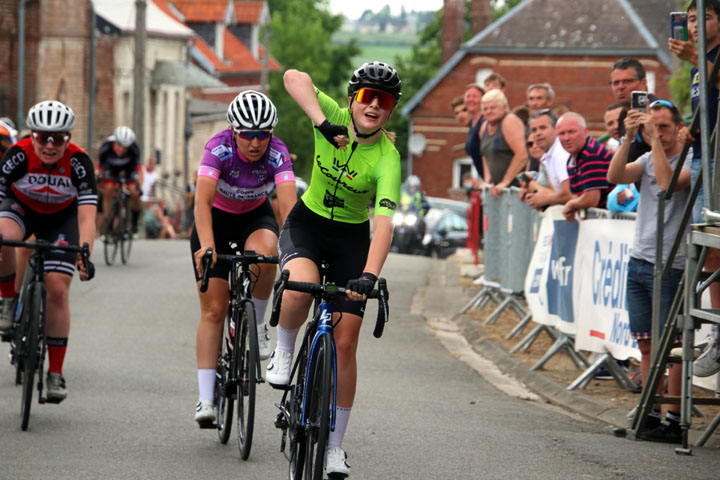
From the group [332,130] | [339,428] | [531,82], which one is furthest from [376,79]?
[531,82]

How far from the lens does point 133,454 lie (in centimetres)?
755

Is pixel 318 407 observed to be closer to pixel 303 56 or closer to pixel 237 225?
pixel 237 225

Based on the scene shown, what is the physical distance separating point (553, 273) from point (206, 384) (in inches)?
179

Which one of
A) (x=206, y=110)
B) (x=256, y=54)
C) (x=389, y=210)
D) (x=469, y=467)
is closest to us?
(x=389, y=210)

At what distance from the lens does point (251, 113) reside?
25.1 ft

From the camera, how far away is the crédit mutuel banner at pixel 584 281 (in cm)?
996

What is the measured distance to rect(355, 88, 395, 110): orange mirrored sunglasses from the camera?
6.63 meters

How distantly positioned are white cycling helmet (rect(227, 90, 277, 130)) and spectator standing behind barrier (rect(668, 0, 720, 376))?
2.64 metres

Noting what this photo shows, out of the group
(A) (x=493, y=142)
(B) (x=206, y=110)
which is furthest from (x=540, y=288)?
(B) (x=206, y=110)

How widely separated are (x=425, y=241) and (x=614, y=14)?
112ft

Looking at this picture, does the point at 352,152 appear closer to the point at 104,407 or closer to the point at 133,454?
the point at 133,454

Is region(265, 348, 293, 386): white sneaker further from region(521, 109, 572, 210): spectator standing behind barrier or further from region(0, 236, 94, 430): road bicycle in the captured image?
region(521, 109, 572, 210): spectator standing behind barrier

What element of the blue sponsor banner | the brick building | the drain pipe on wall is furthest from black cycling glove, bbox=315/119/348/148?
the brick building

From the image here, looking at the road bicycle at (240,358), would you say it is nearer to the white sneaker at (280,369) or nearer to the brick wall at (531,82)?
the white sneaker at (280,369)
